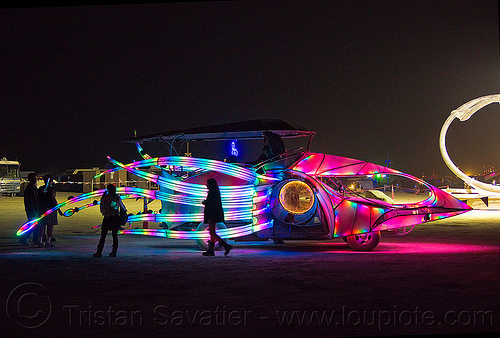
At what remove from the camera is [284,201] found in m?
12.5

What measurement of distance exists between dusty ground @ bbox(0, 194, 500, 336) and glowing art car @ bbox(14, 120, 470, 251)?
463mm

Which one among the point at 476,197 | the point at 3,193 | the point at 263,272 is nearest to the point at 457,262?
the point at 263,272

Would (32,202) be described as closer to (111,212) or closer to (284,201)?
(111,212)

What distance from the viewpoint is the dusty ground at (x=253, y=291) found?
646 centimetres

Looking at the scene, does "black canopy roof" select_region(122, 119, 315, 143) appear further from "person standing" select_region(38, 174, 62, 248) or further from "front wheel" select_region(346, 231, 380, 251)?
"front wheel" select_region(346, 231, 380, 251)

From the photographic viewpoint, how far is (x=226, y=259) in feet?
37.1

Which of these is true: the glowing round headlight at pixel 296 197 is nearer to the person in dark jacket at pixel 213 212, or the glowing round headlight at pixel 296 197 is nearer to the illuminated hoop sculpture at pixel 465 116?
the person in dark jacket at pixel 213 212

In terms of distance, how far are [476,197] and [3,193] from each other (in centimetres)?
3219

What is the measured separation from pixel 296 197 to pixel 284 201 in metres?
0.26

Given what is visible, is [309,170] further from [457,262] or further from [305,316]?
[305,316]

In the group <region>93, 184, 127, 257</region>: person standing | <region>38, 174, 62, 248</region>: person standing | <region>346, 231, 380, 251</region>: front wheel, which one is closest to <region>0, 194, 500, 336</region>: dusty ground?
<region>346, 231, 380, 251</region>: front wheel

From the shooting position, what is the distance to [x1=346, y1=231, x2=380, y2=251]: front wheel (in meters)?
12.5

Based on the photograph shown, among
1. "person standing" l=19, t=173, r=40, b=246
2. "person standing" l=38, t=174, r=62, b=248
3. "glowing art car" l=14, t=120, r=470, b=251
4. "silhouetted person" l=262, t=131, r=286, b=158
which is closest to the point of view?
"glowing art car" l=14, t=120, r=470, b=251

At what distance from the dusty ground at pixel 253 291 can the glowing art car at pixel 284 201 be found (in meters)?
0.46
